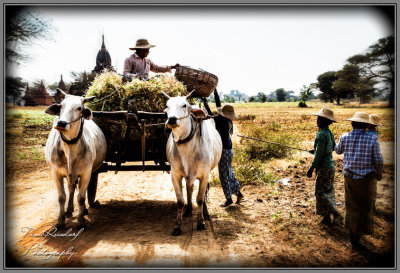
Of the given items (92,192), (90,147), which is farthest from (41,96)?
(90,147)

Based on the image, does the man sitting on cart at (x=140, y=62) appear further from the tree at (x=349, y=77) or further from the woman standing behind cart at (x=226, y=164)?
the tree at (x=349, y=77)

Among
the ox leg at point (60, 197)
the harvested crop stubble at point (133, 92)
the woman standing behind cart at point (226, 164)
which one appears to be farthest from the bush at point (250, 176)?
the ox leg at point (60, 197)

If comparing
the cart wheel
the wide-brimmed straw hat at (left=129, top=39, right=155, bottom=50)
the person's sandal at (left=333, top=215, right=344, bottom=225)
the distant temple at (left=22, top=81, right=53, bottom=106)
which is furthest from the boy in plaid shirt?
the distant temple at (left=22, top=81, right=53, bottom=106)

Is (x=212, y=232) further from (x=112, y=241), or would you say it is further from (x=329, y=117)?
(x=329, y=117)

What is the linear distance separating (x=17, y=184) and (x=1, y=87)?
14.5 feet

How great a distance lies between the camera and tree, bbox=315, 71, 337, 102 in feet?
201

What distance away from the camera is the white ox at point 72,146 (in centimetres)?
441

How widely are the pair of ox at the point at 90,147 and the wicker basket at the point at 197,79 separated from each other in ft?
3.13

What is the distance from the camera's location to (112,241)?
4.48 meters

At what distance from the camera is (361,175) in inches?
165

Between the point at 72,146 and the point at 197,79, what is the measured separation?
2.56 m

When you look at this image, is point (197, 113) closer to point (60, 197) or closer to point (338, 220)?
point (60, 197)

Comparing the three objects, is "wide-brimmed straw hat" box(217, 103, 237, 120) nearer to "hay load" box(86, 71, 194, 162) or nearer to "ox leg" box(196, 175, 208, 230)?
"hay load" box(86, 71, 194, 162)

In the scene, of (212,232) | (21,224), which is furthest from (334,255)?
(21,224)
